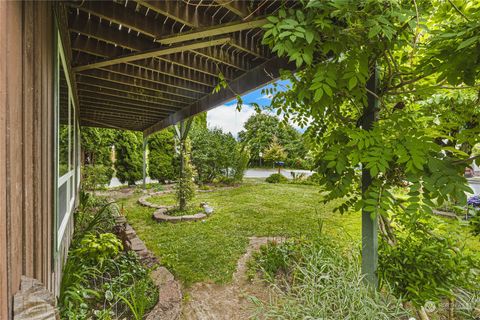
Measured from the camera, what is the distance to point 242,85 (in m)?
3.28

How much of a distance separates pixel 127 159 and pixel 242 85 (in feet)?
30.6

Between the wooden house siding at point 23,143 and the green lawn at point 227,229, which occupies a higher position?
the wooden house siding at point 23,143

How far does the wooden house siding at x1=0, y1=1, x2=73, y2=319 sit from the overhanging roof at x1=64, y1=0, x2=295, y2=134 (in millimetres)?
737

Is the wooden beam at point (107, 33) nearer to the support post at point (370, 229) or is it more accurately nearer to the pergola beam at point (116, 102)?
the support post at point (370, 229)

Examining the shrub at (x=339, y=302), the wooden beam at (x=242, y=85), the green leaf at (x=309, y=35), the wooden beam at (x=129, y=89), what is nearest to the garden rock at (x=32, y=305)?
the shrub at (x=339, y=302)

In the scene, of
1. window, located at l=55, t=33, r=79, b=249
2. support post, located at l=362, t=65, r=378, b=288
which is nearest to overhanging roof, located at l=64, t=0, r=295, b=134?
window, located at l=55, t=33, r=79, b=249

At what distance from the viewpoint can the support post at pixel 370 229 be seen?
6.45 ft

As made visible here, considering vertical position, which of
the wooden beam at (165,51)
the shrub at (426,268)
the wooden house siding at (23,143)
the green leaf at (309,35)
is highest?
the wooden beam at (165,51)

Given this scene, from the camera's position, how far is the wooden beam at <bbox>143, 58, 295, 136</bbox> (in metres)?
2.73

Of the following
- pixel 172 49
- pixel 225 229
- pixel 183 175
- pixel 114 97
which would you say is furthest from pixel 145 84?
pixel 225 229

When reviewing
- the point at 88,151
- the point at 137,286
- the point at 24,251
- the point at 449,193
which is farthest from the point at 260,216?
the point at 88,151

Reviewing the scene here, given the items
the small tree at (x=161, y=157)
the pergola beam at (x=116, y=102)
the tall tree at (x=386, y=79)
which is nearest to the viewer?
the tall tree at (x=386, y=79)

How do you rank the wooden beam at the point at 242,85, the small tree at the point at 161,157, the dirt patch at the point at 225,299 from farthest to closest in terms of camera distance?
the small tree at the point at 161,157 < the wooden beam at the point at 242,85 < the dirt patch at the point at 225,299

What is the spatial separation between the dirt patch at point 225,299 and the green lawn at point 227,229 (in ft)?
0.50
